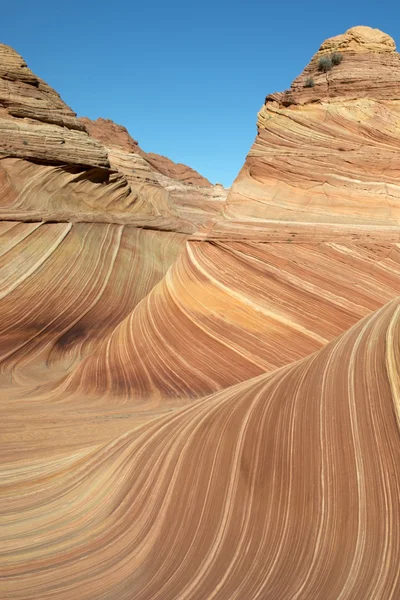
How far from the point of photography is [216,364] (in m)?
6.50

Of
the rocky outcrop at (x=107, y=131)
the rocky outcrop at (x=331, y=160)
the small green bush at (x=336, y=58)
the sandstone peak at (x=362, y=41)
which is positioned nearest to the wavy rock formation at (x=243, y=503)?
the rocky outcrop at (x=331, y=160)

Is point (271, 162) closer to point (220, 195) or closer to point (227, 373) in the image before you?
point (227, 373)

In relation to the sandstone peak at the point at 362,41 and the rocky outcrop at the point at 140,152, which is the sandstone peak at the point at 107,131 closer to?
the rocky outcrop at the point at 140,152

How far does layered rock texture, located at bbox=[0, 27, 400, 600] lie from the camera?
9.26 feet

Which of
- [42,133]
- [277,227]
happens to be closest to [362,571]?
[277,227]

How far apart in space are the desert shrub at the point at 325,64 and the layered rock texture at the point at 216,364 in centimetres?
14

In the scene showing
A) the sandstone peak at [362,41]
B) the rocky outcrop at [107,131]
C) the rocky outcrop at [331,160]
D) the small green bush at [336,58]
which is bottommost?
the rocky outcrop at [331,160]

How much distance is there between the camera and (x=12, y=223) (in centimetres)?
1148

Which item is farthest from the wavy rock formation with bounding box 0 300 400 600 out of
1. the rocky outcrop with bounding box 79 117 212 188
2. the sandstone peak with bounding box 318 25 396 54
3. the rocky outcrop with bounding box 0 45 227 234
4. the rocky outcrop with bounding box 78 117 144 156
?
the rocky outcrop with bounding box 78 117 144 156

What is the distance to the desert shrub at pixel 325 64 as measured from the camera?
882cm

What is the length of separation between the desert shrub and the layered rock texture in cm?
14

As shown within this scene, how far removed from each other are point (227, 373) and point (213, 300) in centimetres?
117

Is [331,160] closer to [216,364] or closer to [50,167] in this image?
[216,364]

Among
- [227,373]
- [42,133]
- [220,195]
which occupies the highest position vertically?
[220,195]
